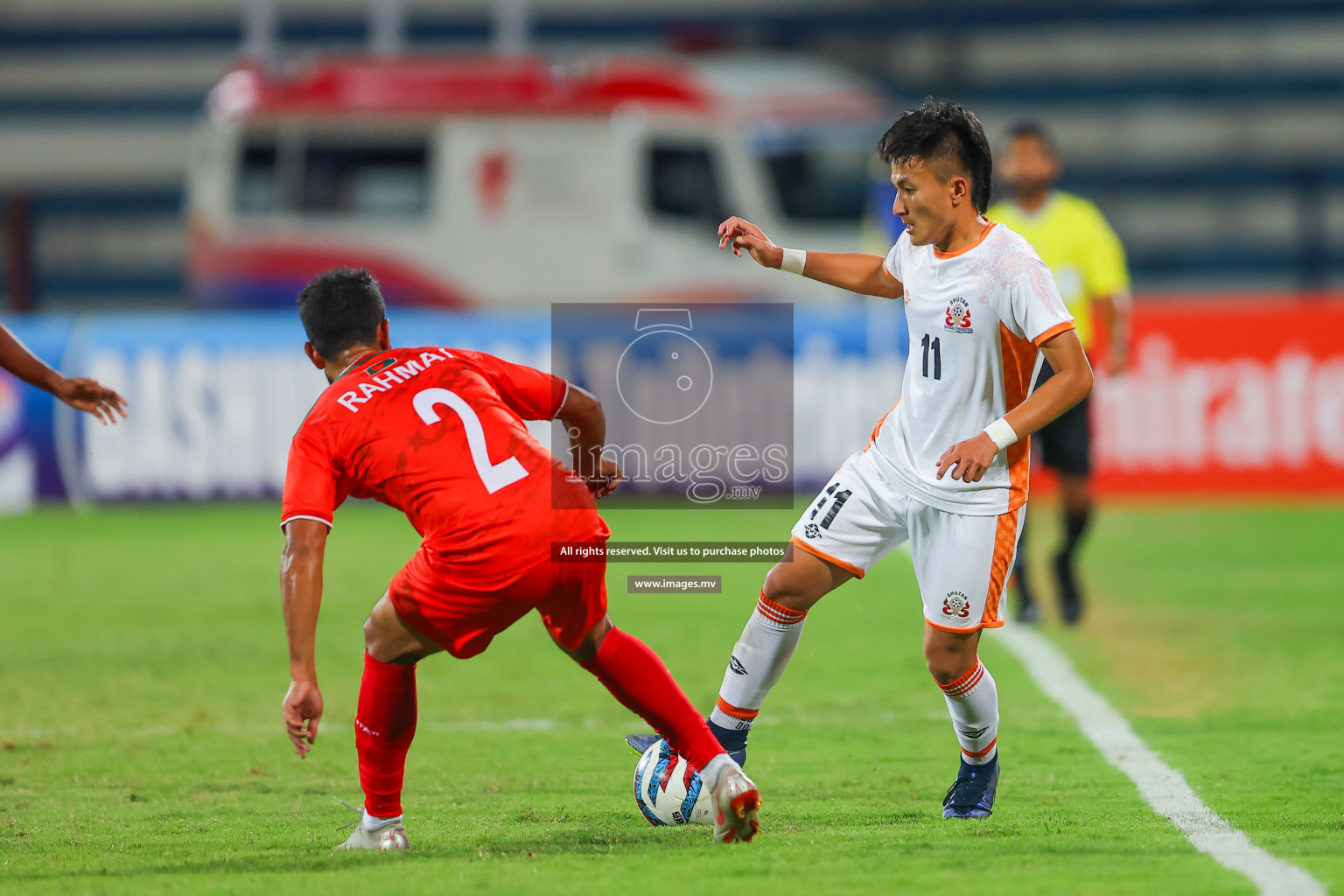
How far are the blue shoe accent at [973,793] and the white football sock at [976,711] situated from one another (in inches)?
1.0

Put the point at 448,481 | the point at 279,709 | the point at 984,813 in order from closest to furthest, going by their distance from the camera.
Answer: the point at 448,481, the point at 984,813, the point at 279,709

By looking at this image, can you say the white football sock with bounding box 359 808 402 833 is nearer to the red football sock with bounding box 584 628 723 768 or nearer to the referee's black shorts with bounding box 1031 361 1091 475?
the red football sock with bounding box 584 628 723 768

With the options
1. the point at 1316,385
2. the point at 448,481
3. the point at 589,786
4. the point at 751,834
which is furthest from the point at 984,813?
the point at 1316,385

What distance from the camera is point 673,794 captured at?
438 cm

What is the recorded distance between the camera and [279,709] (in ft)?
20.6

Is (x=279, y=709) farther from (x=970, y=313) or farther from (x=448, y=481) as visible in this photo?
(x=970, y=313)

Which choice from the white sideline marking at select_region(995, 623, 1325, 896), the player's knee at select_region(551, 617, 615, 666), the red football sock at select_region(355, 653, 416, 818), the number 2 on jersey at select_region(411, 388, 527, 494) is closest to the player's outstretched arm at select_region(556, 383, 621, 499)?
the number 2 on jersey at select_region(411, 388, 527, 494)

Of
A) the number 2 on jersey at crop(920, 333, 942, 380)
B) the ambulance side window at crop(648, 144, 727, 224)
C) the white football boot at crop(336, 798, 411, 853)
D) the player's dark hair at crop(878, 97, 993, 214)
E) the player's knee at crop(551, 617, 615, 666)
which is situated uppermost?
the ambulance side window at crop(648, 144, 727, 224)

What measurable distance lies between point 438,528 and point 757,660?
106cm

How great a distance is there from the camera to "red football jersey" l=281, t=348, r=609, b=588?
13.2 feet

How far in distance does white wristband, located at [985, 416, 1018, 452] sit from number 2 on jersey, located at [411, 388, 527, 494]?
1.20 m

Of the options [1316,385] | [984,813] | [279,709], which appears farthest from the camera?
[1316,385]

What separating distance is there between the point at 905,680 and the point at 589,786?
2115 mm

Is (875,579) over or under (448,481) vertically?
under
